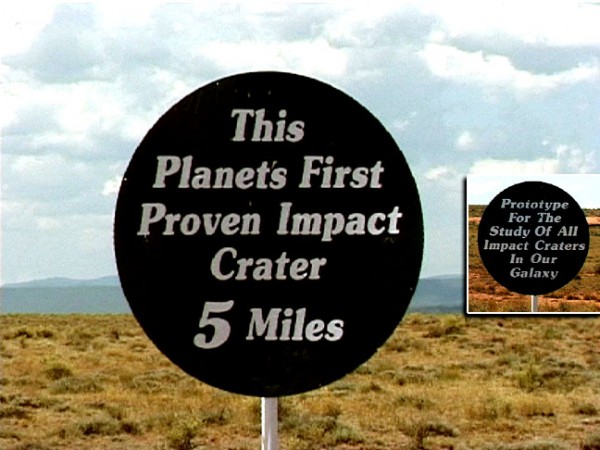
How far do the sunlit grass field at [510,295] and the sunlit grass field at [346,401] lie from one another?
0.65 meters

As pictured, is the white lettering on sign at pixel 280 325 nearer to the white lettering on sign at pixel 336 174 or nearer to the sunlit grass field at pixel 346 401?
the white lettering on sign at pixel 336 174

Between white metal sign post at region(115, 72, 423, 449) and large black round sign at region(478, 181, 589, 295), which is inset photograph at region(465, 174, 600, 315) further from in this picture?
white metal sign post at region(115, 72, 423, 449)

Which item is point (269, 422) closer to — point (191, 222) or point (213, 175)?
point (191, 222)

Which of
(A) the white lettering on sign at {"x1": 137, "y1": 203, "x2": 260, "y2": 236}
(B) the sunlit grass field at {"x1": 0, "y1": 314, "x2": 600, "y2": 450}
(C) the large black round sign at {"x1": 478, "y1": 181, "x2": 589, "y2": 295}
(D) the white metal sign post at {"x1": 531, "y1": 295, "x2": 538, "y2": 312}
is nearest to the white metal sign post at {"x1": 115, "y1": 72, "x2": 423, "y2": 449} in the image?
(A) the white lettering on sign at {"x1": 137, "y1": 203, "x2": 260, "y2": 236}

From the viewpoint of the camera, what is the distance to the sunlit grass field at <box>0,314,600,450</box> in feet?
36.8

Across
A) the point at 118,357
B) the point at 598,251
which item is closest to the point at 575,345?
the point at 598,251

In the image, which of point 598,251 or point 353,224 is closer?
point 353,224

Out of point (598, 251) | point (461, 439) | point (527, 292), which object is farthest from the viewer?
point (598, 251)

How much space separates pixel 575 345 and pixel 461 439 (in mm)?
8374

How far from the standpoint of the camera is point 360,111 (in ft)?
20.0

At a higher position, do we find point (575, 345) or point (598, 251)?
point (598, 251)

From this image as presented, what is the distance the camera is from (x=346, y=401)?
42.7 ft

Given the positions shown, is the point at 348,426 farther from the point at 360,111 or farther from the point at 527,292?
the point at 360,111

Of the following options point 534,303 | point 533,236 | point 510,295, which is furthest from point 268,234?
point 510,295
